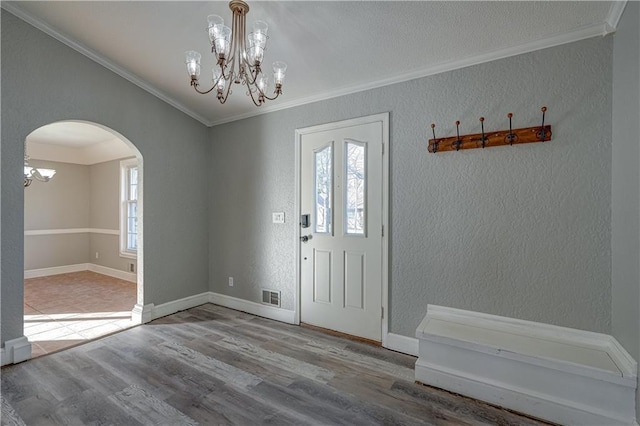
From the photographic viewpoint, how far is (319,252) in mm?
3191

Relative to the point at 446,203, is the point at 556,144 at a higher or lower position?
higher

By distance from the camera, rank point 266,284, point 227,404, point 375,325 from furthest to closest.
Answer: point 266,284 → point 375,325 → point 227,404

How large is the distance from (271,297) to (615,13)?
370cm

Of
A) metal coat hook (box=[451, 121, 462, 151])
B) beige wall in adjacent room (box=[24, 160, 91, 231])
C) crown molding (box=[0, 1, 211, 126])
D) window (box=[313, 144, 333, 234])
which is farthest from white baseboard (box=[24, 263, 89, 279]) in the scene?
metal coat hook (box=[451, 121, 462, 151])

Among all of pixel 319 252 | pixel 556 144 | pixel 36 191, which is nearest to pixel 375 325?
pixel 319 252

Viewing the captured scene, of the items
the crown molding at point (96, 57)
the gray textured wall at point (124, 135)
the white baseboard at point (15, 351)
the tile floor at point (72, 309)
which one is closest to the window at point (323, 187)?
the gray textured wall at point (124, 135)

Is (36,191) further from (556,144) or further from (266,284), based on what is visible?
(556,144)

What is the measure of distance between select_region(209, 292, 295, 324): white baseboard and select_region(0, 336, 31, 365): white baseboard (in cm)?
186

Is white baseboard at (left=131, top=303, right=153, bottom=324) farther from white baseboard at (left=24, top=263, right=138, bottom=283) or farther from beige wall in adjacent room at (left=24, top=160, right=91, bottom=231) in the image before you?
beige wall in adjacent room at (left=24, top=160, right=91, bottom=231)

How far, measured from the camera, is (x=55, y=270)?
5832mm

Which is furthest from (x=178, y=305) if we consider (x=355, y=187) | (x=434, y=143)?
(x=434, y=143)

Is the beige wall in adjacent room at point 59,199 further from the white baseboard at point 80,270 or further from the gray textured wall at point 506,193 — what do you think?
the gray textured wall at point 506,193

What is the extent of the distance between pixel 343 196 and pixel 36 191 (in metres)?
6.18

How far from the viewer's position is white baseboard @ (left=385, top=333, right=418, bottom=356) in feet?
8.62
